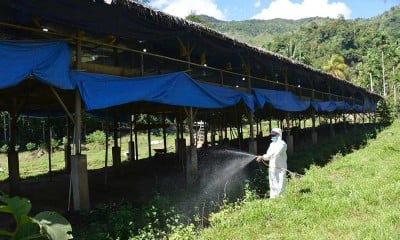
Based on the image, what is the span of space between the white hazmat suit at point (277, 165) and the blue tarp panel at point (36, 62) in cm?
444

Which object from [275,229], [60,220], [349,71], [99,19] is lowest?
[275,229]

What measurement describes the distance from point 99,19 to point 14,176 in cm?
528

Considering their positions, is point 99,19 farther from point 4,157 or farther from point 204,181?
point 4,157

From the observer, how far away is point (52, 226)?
113 inches

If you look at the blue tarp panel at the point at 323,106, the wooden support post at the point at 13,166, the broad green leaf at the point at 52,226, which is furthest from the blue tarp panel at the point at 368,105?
the broad green leaf at the point at 52,226

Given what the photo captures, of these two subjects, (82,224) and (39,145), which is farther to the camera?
(39,145)

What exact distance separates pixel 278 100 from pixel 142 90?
28.9 feet

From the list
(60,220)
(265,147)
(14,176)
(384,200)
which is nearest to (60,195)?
(14,176)

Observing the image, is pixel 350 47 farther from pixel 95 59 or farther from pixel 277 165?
pixel 95 59

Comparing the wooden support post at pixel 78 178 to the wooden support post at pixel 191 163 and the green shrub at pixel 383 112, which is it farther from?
the green shrub at pixel 383 112

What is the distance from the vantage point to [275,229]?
7285mm

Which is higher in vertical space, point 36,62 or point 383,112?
point 36,62

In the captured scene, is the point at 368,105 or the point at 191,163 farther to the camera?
the point at 368,105

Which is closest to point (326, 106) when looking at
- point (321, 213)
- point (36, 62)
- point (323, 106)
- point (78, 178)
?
point (323, 106)
